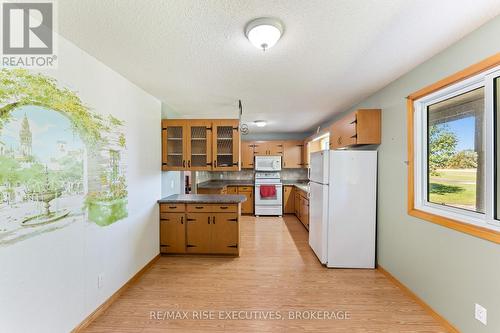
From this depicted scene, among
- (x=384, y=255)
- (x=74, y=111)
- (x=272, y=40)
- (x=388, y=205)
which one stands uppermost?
(x=272, y=40)

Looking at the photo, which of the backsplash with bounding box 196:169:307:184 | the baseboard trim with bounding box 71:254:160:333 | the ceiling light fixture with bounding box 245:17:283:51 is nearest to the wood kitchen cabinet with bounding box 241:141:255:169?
the backsplash with bounding box 196:169:307:184

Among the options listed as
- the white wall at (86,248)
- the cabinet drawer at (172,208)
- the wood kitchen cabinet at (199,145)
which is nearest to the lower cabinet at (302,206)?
the wood kitchen cabinet at (199,145)

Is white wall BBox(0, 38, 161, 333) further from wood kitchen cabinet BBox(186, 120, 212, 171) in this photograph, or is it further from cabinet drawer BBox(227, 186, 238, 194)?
cabinet drawer BBox(227, 186, 238, 194)

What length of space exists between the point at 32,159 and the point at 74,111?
21.2 inches

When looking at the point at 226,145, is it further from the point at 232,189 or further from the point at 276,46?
the point at 232,189

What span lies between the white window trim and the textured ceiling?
38 centimetres

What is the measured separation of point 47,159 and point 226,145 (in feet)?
7.91

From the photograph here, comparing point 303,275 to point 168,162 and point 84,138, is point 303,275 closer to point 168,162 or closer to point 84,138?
point 168,162

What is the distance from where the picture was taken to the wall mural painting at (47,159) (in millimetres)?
1367

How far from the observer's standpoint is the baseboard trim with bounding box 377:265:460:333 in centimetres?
188

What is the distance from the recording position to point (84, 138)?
1.96 m

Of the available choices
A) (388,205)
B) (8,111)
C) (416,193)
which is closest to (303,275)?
(388,205)

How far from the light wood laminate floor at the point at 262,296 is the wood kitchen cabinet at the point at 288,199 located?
2.85 m

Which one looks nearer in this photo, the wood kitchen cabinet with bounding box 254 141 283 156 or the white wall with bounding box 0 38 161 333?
the white wall with bounding box 0 38 161 333
